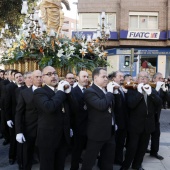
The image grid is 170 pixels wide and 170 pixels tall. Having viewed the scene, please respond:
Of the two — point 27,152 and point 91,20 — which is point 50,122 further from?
point 91,20

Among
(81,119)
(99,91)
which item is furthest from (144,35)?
(99,91)

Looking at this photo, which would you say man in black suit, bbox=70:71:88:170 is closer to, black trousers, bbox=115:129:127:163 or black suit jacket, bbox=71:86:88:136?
black suit jacket, bbox=71:86:88:136

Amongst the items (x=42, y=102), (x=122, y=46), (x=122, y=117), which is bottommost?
(x=122, y=117)

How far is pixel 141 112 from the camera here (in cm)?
502

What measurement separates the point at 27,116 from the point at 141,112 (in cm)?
200

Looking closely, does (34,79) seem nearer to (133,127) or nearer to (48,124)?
(48,124)

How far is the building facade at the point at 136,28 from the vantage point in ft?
76.3

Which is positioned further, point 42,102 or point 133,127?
point 133,127

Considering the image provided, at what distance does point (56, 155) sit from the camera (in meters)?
4.08

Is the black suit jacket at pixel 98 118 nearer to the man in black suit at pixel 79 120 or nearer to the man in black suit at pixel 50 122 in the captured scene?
the man in black suit at pixel 50 122

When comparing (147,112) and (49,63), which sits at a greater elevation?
(49,63)

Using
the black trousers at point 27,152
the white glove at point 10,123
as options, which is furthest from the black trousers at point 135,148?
the white glove at point 10,123

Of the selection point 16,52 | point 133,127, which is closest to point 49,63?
point 16,52

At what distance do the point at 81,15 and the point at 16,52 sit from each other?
17444 millimetres
